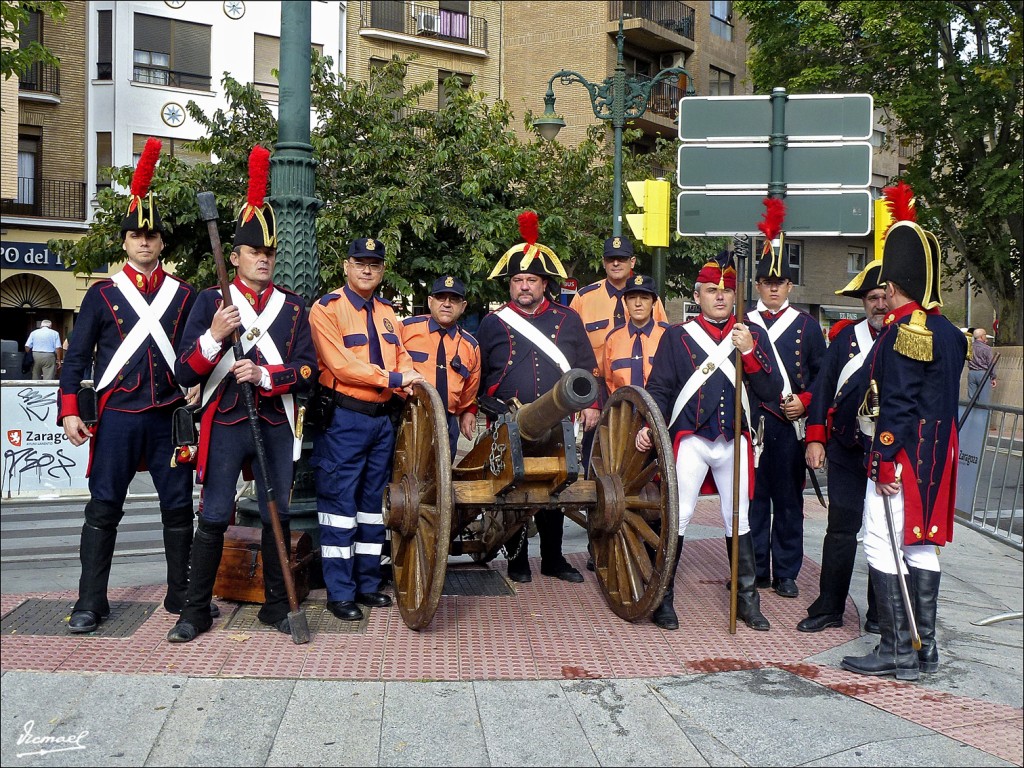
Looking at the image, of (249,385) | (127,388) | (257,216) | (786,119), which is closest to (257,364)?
(249,385)

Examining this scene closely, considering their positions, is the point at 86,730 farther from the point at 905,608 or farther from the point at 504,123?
the point at 504,123

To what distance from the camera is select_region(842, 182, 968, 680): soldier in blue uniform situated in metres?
5.06

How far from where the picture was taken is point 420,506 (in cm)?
570

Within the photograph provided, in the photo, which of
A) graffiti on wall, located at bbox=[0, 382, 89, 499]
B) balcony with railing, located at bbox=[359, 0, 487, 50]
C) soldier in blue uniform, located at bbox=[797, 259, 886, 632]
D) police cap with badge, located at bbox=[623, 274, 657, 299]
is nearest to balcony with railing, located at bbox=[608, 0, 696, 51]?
balcony with railing, located at bbox=[359, 0, 487, 50]

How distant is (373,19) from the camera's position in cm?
3444

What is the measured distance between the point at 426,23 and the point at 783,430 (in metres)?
31.5

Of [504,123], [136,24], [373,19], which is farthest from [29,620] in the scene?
[373,19]

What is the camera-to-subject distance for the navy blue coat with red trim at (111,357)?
17.7 ft

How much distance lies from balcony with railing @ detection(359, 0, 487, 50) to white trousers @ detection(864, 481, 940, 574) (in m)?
31.3

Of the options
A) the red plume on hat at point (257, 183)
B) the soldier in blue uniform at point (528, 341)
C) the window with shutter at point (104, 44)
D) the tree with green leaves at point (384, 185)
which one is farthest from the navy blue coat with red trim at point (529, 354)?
the window with shutter at point (104, 44)

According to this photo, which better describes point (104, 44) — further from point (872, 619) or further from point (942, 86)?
point (872, 619)

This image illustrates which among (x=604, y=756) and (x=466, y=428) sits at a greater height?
(x=466, y=428)

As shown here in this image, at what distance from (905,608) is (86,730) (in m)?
3.59

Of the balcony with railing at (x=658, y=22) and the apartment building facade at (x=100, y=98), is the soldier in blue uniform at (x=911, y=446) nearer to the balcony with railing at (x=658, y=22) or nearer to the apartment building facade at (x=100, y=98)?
the apartment building facade at (x=100, y=98)
